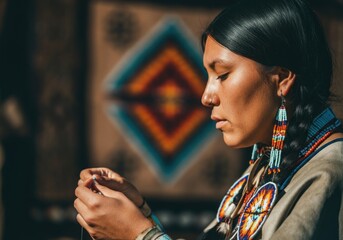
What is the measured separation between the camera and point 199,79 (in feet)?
23.9

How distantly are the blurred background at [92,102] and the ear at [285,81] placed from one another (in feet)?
14.5

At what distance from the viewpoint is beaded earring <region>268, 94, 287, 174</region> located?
2.82m

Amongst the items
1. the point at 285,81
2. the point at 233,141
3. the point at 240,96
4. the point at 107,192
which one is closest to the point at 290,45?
the point at 285,81

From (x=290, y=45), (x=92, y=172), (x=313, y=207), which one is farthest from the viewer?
(x=92, y=172)

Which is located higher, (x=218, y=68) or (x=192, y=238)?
(x=218, y=68)

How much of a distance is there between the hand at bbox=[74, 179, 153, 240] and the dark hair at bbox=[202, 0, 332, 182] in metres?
0.52

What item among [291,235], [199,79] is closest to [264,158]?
[291,235]

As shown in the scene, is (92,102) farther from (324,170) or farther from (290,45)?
(324,170)

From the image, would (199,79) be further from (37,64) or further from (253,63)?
(253,63)

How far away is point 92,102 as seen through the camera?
722cm

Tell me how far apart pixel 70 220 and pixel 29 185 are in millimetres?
466

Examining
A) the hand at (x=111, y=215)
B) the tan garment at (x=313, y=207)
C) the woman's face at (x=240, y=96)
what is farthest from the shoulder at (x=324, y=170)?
the hand at (x=111, y=215)

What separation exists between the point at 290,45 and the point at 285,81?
0.13m

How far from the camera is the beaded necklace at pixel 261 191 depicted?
8.95 feet
